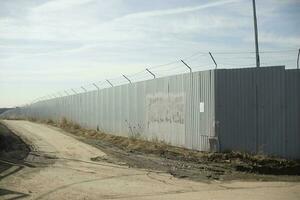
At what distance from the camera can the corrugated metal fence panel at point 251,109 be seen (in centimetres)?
1731

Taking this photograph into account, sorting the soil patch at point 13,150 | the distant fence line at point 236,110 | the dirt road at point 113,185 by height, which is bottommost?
the dirt road at point 113,185

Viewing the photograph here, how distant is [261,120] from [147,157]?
4.21 m

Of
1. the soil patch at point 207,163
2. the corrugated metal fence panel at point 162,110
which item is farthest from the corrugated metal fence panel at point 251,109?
the soil patch at point 207,163

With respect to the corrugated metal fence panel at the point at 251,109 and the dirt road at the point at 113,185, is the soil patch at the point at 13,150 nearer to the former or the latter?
the dirt road at the point at 113,185

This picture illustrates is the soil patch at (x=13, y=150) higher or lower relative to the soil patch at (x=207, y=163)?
higher

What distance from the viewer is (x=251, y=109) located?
17.6 meters

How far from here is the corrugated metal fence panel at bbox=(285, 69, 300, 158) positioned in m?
17.2

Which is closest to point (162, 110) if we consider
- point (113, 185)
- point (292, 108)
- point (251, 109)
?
point (251, 109)

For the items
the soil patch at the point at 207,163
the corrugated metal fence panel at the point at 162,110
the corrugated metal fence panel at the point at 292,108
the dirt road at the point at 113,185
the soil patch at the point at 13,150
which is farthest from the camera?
the corrugated metal fence panel at the point at 162,110

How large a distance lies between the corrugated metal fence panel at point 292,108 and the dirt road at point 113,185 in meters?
3.96

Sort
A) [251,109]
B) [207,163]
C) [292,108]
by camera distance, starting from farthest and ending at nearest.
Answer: [251,109] → [292,108] → [207,163]

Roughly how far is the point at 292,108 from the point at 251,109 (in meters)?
1.33

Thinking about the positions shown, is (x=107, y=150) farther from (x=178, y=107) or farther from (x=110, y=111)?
(x=110, y=111)

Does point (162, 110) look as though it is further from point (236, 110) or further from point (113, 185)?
point (113, 185)
